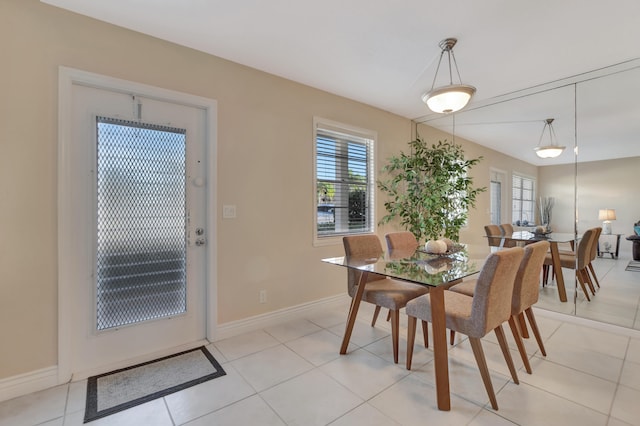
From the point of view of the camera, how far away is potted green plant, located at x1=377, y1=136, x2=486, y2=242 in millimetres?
3836

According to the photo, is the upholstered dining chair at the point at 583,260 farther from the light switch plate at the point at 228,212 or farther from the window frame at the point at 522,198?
the light switch plate at the point at 228,212

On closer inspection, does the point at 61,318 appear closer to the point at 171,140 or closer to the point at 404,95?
the point at 171,140

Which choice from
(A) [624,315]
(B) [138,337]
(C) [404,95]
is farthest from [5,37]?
(A) [624,315]

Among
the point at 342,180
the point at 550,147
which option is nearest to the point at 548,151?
the point at 550,147

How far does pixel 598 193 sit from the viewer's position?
292cm

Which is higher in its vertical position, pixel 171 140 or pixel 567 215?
pixel 171 140

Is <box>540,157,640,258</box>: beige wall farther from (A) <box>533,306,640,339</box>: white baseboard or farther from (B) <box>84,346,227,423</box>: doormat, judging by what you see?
(B) <box>84,346,227,423</box>: doormat

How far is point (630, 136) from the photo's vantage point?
2.84m

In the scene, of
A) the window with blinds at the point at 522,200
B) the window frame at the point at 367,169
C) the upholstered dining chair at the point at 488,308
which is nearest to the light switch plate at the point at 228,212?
the window frame at the point at 367,169

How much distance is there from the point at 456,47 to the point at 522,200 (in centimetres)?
213

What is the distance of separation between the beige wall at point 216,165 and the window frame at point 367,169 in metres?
0.08

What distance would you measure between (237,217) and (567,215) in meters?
3.47

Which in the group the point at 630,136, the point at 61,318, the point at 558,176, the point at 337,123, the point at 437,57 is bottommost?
the point at 61,318

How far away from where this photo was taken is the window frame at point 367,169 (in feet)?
10.8
